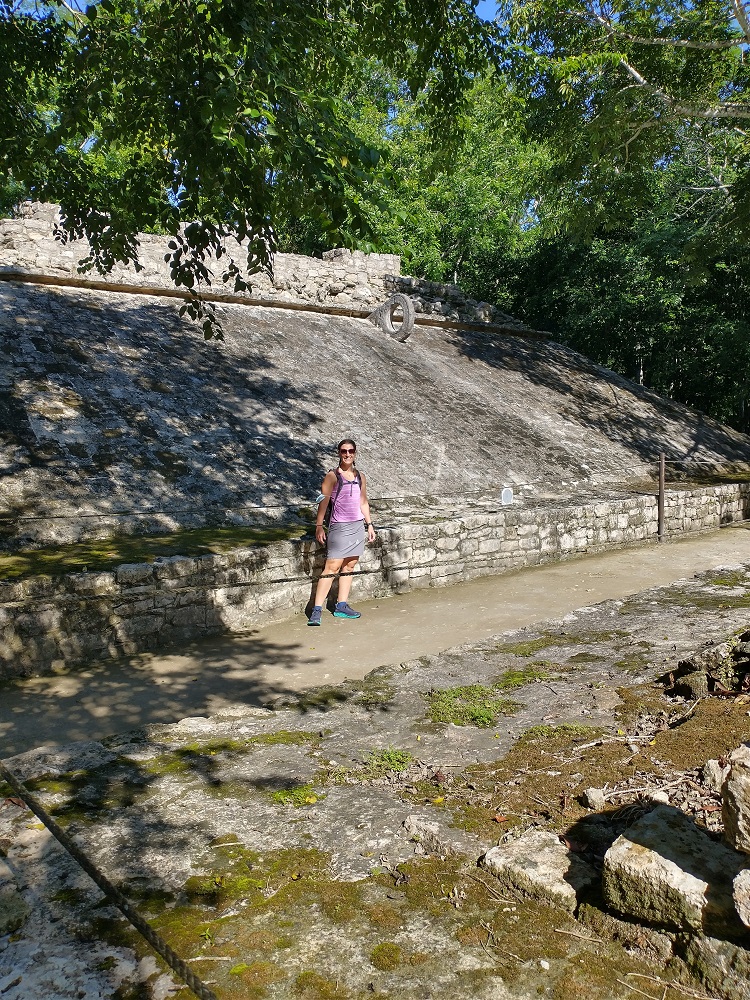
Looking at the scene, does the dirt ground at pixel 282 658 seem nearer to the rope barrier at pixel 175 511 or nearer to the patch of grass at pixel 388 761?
the patch of grass at pixel 388 761

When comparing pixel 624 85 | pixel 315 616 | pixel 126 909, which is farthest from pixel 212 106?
pixel 624 85

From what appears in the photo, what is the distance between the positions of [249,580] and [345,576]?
3.23 feet

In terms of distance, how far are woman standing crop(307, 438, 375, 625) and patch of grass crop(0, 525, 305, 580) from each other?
0.45m

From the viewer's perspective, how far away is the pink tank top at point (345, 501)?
23.1 ft

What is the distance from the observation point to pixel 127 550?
20.9ft

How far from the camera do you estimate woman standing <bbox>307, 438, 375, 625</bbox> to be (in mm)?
7031

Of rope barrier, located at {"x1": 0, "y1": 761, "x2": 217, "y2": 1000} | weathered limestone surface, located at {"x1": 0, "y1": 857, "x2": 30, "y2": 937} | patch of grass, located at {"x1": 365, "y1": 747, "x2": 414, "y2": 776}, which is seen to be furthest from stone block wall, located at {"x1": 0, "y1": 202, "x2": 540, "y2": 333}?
weathered limestone surface, located at {"x1": 0, "y1": 857, "x2": 30, "y2": 937}

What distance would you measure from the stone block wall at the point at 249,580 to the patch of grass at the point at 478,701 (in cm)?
229

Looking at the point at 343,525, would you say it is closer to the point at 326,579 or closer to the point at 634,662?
the point at 326,579

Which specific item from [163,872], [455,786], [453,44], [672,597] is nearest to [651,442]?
[672,597]

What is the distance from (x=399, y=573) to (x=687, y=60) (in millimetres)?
10763

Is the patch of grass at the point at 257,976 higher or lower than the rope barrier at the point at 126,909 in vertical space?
lower

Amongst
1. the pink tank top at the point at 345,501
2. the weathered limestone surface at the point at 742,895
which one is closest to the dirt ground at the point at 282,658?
the pink tank top at the point at 345,501

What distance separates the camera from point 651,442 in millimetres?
14820
